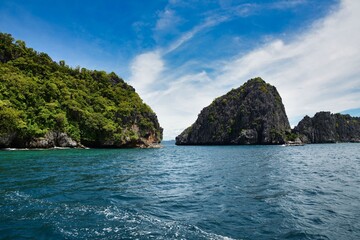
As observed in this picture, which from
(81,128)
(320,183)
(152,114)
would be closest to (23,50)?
(81,128)

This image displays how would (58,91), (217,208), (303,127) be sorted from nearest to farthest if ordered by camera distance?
(217,208)
(58,91)
(303,127)

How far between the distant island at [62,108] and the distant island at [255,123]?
67.8 meters

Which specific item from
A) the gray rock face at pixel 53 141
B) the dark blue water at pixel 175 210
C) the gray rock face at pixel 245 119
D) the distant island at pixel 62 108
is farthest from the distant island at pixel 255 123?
the dark blue water at pixel 175 210

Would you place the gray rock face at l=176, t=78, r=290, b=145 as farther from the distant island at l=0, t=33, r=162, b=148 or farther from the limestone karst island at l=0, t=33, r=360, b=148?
the distant island at l=0, t=33, r=162, b=148

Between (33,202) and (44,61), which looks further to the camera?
(44,61)

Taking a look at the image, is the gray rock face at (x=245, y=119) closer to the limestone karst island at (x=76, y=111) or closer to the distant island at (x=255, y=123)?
the distant island at (x=255, y=123)

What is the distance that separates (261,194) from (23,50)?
11032 cm

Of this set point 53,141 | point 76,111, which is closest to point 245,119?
point 76,111

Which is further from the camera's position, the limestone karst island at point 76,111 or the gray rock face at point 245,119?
the gray rock face at point 245,119

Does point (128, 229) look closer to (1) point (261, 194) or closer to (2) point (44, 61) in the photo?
(1) point (261, 194)

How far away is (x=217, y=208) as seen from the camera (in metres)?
12.1

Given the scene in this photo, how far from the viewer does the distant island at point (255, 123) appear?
155163mm

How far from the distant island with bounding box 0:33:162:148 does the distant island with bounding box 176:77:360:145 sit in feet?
222

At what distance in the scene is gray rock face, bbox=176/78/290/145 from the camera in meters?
155
